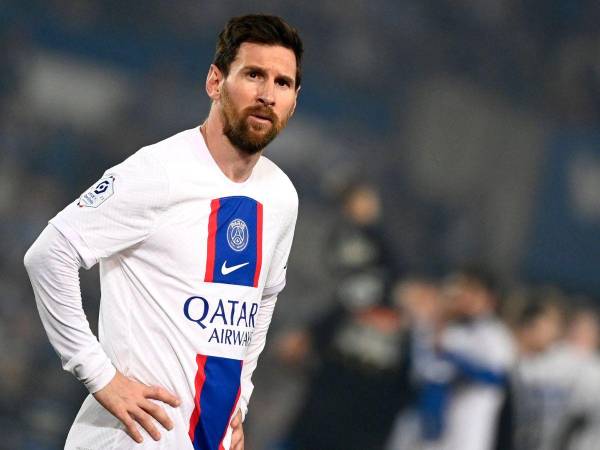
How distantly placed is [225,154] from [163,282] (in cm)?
29

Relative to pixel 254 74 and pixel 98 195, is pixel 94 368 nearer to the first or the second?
pixel 98 195

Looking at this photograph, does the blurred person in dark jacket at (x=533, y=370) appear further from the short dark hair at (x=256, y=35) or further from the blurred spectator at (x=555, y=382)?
the short dark hair at (x=256, y=35)

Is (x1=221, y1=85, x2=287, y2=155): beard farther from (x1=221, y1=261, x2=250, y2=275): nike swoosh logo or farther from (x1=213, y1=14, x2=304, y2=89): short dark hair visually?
(x1=221, y1=261, x2=250, y2=275): nike swoosh logo

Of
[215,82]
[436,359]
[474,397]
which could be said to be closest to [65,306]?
[215,82]

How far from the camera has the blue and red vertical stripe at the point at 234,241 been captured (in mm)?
2299

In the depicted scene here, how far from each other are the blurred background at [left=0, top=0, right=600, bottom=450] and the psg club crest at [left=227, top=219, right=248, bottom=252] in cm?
356

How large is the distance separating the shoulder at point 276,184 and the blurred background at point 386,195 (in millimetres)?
3400

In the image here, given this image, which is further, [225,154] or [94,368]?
[225,154]

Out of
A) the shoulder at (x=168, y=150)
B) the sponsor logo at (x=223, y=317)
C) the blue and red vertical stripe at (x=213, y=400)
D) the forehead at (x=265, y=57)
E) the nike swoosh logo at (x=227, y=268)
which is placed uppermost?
the forehead at (x=265, y=57)

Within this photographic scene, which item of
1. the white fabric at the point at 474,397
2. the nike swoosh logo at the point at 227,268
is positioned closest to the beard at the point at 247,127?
the nike swoosh logo at the point at 227,268

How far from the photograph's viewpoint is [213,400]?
7.58 ft

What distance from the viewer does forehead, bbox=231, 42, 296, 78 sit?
2.29 metres

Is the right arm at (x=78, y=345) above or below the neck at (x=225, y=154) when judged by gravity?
below

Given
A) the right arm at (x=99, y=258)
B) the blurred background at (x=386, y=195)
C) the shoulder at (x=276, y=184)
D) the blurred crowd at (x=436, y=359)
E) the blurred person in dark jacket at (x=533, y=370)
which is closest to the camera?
the right arm at (x=99, y=258)
